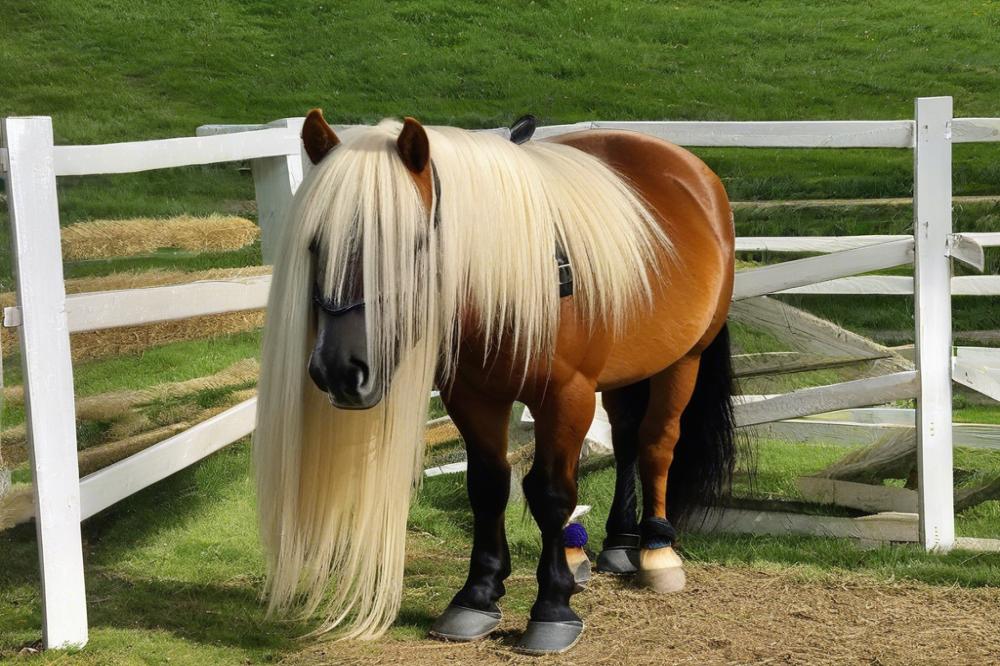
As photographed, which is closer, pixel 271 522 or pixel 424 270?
pixel 424 270

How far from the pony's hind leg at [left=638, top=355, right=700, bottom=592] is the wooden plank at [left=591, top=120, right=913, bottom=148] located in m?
1.04

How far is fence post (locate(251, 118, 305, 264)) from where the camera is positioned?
4291mm

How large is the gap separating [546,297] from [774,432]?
104 inches

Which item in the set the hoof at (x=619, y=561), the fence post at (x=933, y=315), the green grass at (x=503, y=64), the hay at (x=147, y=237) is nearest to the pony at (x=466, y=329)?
the hoof at (x=619, y=561)

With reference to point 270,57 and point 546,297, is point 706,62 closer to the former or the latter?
point 270,57

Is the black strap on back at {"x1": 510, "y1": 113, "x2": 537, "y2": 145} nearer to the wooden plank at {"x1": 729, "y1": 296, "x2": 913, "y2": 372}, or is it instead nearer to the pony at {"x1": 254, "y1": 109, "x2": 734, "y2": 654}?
the pony at {"x1": 254, "y1": 109, "x2": 734, "y2": 654}

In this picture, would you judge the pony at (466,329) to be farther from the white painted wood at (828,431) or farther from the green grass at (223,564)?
the white painted wood at (828,431)

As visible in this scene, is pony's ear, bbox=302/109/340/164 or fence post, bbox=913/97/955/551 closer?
pony's ear, bbox=302/109/340/164

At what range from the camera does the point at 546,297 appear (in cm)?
289

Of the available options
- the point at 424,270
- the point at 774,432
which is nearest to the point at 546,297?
the point at 424,270

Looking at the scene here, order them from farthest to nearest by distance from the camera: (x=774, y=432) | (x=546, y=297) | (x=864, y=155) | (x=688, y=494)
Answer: (x=864, y=155) < (x=774, y=432) < (x=688, y=494) < (x=546, y=297)

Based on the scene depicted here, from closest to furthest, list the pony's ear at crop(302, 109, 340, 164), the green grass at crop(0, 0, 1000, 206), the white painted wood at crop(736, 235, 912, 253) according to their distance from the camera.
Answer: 1. the pony's ear at crop(302, 109, 340, 164)
2. the white painted wood at crop(736, 235, 912, 253)
3. the green grass at crop(0, 0, 1000, 206)

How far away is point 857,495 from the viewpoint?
4574mm

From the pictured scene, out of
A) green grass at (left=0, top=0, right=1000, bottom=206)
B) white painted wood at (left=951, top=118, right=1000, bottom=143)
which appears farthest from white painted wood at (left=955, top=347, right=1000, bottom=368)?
green grass at (left=0, top=0, right=1000, bottom=206)
